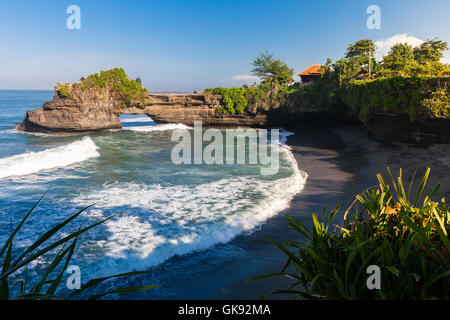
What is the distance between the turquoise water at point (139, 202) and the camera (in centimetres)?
602

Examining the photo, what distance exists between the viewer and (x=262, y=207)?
8297mm

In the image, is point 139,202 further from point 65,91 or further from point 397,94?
point 65,91

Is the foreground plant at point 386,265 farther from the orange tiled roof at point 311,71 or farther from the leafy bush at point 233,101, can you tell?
the orange tiled roof at point 311,71

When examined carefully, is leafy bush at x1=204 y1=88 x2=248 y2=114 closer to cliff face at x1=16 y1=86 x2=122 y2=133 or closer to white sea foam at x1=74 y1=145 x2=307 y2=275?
cliff face at x1=16 y1=86 x2=122 y2=133

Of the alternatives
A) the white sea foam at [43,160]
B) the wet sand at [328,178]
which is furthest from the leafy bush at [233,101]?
the white sea foam at [43,160]

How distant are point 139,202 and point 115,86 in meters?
23.3

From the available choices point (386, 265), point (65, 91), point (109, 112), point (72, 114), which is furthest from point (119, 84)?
point (386, 265)

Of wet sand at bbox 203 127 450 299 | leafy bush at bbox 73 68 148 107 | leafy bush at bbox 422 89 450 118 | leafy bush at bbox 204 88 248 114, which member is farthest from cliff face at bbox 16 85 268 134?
leafy bush at bbox 422 89 450 118

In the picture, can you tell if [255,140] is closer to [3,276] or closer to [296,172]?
[296,172]

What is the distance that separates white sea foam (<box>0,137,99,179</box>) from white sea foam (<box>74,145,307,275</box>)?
5034 millimetres

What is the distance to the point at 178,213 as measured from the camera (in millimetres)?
7996

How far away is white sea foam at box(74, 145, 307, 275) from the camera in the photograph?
238 inches

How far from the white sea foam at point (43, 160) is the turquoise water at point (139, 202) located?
37mm

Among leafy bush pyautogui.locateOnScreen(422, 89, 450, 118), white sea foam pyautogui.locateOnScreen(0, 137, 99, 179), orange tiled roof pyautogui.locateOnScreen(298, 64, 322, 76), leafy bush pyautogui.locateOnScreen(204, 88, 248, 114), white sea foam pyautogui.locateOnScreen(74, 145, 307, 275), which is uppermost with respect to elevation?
orange tiled roof pyautogui.locateOnScreen(298, 64, 322, 76)
